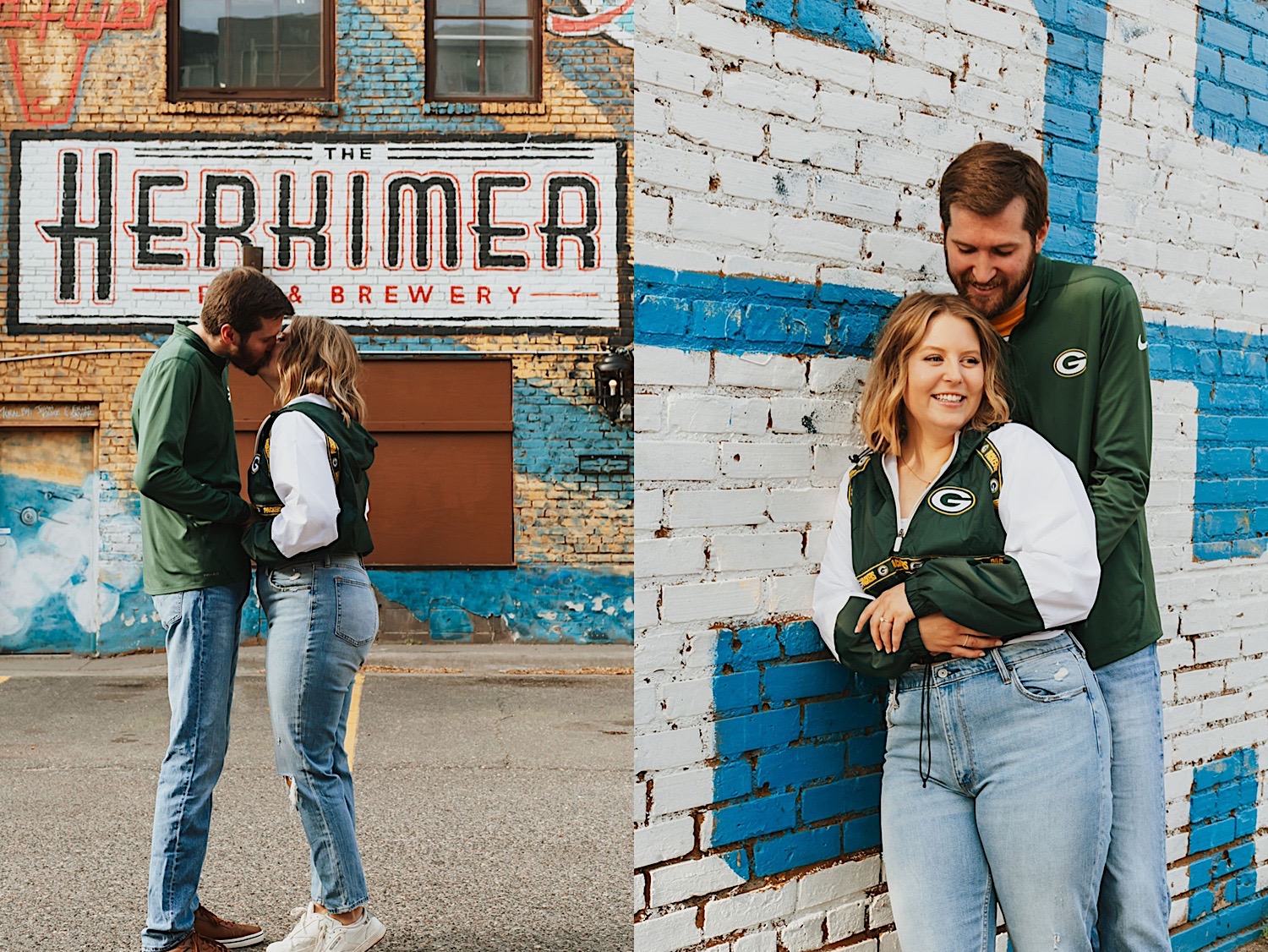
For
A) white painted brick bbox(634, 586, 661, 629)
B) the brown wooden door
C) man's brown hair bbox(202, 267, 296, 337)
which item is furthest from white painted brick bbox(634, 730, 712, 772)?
the brown wooden door

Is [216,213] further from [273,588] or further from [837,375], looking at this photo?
[837,375]

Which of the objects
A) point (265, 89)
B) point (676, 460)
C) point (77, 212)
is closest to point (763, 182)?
point (676, 460)

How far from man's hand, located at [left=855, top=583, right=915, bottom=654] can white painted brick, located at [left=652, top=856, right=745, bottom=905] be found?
0.65 metres

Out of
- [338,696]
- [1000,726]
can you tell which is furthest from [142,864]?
[1000,726]

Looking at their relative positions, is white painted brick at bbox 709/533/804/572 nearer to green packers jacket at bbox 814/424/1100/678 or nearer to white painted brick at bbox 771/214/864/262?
green packers jacket at bbox 814/424/1100/678

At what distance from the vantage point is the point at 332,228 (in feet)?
39.0

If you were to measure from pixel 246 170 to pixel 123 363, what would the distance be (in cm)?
217

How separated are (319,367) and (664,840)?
6.16ft

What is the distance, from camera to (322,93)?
12078 millimetres

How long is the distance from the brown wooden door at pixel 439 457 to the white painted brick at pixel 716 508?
30.4 feet

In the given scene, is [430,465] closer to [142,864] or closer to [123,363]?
[123,363]

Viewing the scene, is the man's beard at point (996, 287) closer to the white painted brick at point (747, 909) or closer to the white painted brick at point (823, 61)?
the white painted brick at point (823, 61)

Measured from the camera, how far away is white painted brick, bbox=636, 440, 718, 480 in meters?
2.60

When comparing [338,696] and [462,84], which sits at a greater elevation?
[462,84]
